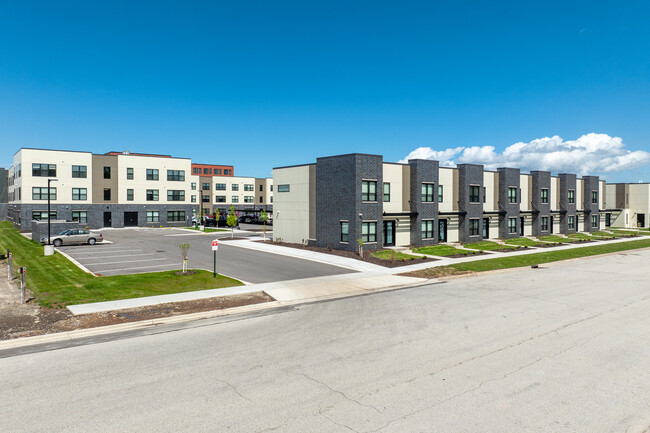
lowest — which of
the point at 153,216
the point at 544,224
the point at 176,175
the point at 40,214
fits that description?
the point at 544,224

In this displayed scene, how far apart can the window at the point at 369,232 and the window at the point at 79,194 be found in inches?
1743

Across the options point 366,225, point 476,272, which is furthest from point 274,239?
point 476,272

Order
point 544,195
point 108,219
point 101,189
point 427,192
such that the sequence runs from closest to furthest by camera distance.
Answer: point 427,192, point 544,195, point 101,189, point 108,219

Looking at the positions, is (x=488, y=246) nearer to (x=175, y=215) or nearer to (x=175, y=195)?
(x=175, y=215)

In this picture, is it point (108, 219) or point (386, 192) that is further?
point (108, 219)

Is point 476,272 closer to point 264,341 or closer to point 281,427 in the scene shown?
point 264,341

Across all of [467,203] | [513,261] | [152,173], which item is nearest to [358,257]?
[513,261]

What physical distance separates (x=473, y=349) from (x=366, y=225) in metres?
22.6

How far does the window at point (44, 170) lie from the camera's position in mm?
53219

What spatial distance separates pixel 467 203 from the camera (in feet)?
134

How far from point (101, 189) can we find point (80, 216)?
4755mm

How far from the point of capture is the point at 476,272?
2433 cm

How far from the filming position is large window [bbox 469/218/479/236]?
137ft

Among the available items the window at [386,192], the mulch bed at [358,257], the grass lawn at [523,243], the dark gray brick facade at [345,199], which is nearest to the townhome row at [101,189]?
the mulch bed at [358,257]
